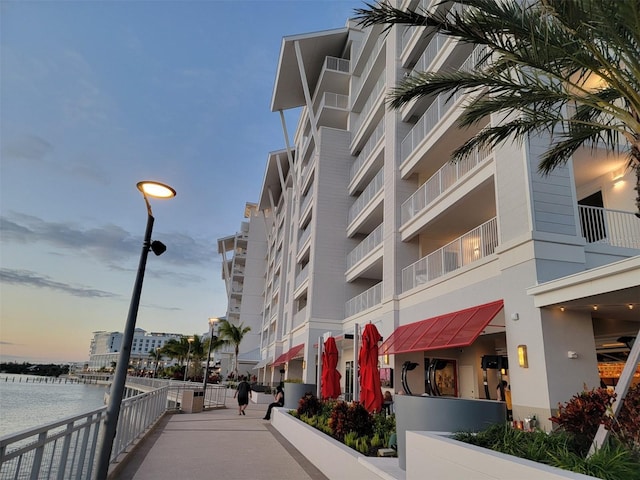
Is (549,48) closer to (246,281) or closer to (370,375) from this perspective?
(370,375)

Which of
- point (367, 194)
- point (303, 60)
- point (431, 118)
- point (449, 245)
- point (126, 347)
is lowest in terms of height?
point (126, 347)

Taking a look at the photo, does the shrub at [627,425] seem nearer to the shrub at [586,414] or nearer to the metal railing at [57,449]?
the shrub at [586,414]

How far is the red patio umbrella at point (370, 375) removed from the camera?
982 cm

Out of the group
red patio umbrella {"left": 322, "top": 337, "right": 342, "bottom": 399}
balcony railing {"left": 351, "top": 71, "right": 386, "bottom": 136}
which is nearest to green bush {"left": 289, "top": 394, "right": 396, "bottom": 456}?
red patio umbrella {"left": 322, "top": 337, "right": 342, "bottom": 399}

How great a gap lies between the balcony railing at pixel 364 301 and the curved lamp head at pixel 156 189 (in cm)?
1501

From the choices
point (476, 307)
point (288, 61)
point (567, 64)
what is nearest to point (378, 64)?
point (288, 61)

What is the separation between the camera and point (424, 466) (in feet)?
17.4

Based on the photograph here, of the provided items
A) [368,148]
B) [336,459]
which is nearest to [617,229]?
[336,459]

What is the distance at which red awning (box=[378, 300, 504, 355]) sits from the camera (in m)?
11.1

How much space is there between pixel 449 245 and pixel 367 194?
9.34 metres

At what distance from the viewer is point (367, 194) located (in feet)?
78.5

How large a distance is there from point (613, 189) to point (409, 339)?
7.89 meters

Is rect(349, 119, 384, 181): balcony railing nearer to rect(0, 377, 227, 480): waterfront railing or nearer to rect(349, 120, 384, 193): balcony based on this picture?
rect(349, 120, 384, 193): balcony

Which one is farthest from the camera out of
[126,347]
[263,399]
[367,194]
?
[263,399]
